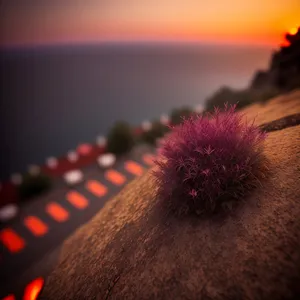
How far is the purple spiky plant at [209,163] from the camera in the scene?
3.00m

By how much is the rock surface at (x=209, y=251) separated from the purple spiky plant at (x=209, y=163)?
24 centimetres

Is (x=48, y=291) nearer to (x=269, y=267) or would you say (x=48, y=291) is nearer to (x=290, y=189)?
(x=269, y=267)

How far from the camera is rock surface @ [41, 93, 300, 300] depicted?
2311mm

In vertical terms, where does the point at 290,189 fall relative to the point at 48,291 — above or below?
above

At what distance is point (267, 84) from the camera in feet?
43.3

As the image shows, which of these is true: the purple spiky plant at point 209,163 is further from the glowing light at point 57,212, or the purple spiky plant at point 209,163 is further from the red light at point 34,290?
the glowing light at point 57,212

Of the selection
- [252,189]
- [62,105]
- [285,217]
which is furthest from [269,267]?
[62,105]

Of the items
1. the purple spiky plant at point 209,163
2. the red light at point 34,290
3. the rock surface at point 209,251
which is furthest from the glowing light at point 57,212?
the purple spiky plant at point 209,163

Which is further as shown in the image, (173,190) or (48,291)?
(48,291)

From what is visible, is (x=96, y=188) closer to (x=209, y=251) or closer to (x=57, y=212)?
(x=57, y=212)

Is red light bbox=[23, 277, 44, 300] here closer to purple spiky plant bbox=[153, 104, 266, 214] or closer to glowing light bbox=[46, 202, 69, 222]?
purple spiky plant bbox=[153, 104, 266, 214]

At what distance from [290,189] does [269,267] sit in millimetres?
1114

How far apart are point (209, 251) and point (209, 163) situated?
3.77 ft

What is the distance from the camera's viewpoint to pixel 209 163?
10.2 ft
